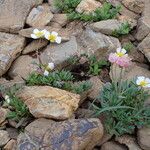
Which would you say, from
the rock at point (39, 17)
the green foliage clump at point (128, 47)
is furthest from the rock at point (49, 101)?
the rock at point (39, 17)

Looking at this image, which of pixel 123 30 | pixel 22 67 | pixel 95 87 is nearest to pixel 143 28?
pixel 123 30

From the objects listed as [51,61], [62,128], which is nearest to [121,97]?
[62,128]

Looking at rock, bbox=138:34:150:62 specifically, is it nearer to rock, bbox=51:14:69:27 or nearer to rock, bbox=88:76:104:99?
rock, bbox=88:76:104:99

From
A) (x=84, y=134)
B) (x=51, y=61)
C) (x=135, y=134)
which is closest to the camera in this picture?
(x=84, y=134)

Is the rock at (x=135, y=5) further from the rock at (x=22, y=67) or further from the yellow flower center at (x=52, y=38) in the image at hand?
the rock at (x=22, y=67)

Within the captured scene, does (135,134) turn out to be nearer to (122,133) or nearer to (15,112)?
(122,133)

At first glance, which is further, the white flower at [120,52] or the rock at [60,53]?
the rock at [60,53]
